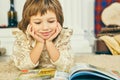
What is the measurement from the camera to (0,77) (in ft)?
4.10

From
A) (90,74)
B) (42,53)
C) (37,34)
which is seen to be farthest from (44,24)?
(90,74)

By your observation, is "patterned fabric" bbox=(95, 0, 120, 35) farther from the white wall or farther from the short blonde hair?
the short blonde hair

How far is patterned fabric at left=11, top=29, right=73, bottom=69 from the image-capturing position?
4.53 ft

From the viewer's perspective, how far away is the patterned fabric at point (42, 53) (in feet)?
4.53

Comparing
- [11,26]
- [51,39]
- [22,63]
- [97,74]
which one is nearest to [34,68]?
[22,63]

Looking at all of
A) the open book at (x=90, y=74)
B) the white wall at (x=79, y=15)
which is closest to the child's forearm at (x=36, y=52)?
the open book at (x=90, y=74)

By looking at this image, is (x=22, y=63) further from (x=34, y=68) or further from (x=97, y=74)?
(x=97, y=74)

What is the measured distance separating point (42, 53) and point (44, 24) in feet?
0.55

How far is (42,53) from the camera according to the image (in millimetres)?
1437

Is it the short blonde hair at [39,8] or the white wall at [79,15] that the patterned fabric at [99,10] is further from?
the short blonde hair at [39,8]

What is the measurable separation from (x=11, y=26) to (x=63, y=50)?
120 centimetres

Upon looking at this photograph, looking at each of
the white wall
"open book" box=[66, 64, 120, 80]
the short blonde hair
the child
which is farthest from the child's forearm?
the white wall

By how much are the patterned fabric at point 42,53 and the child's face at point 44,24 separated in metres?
0.07

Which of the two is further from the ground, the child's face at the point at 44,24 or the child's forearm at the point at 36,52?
the child's face at the point at 44,24
